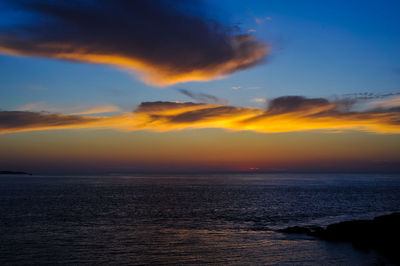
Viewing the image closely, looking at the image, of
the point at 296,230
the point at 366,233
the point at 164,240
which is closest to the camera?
the point at 164,240

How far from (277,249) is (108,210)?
37.4 m

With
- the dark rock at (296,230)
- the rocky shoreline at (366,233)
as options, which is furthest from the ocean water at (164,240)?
the rocky shoreline at (366,233)

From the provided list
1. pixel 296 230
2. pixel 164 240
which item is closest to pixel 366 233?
pixel 296 230

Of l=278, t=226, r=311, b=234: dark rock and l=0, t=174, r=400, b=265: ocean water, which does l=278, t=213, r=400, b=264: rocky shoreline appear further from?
l=0, t=174, r=400, b=265: ocean water

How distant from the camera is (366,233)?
37750 millimetres

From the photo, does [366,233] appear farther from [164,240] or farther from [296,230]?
[164,240]

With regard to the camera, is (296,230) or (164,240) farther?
(296,230)

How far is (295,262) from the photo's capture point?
27828 millimetres

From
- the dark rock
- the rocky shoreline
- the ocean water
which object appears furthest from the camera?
the dark rock

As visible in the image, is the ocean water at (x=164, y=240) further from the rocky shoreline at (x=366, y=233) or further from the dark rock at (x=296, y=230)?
the rocky shoreline at (x=366, y=233)

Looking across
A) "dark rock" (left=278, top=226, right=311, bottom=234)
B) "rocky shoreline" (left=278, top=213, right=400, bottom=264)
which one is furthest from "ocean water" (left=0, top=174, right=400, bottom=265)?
"rocky shoreline" (left=278, top=213, right=400, bottom=264)

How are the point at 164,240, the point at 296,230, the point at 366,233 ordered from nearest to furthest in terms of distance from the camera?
the point at 164,240
the point at 366,233
the point at 296,230

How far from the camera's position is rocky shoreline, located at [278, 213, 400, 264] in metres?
34.8

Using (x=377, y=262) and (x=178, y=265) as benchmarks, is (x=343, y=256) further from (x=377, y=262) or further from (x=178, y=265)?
(x=178, y=265)
